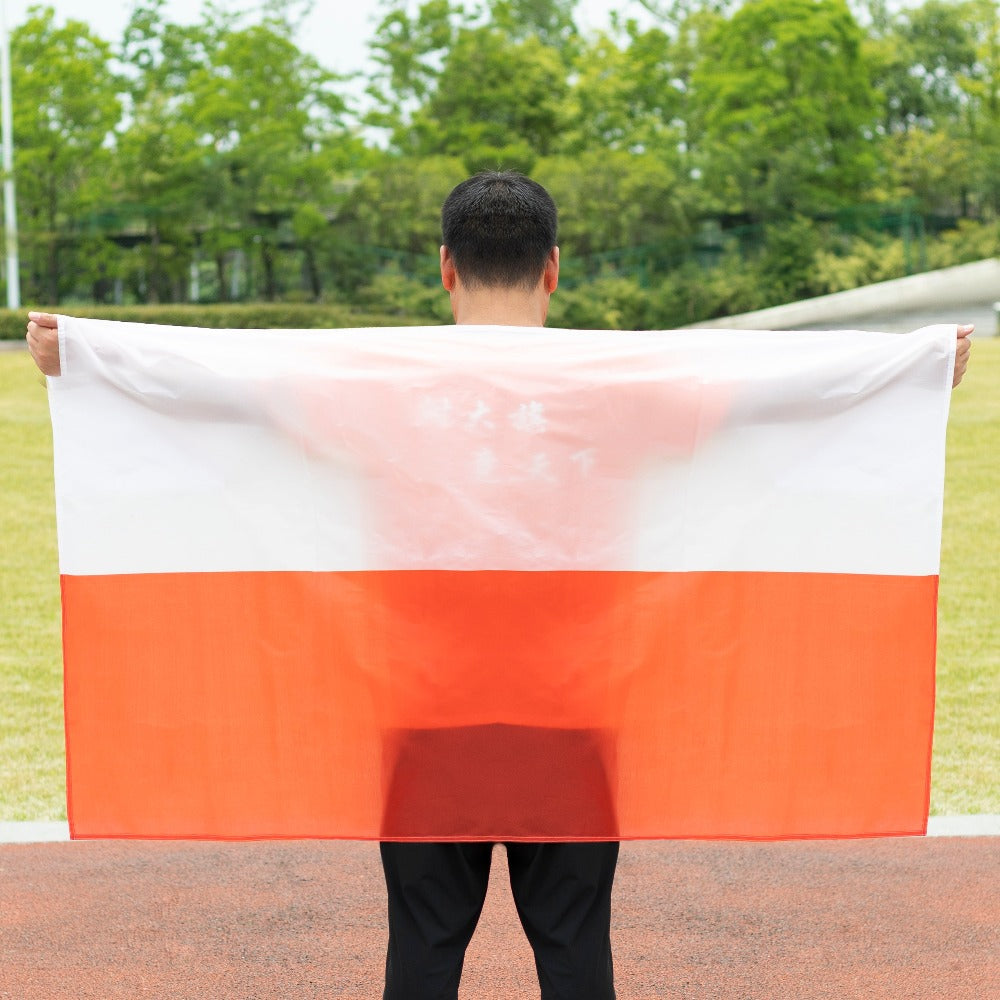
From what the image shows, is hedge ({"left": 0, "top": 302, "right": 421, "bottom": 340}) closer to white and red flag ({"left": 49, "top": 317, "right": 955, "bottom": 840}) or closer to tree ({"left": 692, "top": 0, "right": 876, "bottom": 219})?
tree ({"left": 692, "top": 0, "right": 876, "bottom": 219})

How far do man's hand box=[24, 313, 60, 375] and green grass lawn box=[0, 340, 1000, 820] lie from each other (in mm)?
309

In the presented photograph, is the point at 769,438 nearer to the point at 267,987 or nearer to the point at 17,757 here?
the point at 267,987

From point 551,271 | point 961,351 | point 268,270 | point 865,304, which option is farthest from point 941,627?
point 268,270

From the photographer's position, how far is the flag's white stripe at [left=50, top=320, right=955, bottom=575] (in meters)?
3.03

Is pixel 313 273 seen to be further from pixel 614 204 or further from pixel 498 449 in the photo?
pixel 498 449

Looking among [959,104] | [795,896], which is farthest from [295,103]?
[795,896]

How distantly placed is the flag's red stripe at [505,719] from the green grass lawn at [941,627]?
81 centimetres

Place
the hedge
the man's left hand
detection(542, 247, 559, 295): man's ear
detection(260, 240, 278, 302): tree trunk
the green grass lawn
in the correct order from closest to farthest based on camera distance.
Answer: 1. detection(542, 247, 559, 295): man's ear
2. the man's left hand
3. the green grass lawn
4. the hedge
5. detection(260, 240, 278, 302): tree trunk

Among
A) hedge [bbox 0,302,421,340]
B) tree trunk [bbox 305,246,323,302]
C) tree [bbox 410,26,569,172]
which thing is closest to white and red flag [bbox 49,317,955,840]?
hedge [bbox 0,302,421,340]

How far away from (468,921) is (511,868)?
0.65 feet

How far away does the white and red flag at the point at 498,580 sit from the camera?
3.04 m

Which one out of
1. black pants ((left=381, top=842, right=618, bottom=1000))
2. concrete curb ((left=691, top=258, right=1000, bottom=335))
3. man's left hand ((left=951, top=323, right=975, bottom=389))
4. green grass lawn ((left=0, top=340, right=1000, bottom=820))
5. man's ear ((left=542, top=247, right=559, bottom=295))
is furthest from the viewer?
concrete curb ((left=691, top=258, right=1000, bottom=335))

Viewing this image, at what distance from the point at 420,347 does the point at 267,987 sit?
7.16 ft

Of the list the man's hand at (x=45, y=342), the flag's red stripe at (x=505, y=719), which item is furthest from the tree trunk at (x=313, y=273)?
the flag's red stripe at (x=505, y=719)
